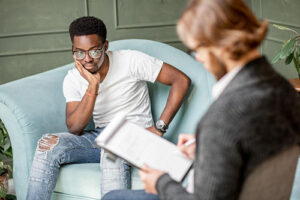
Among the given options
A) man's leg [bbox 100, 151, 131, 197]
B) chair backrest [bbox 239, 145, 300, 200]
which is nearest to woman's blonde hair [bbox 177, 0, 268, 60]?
chair backrest [bbox 239, 145, 300, 200]

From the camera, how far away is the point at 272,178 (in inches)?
44.6

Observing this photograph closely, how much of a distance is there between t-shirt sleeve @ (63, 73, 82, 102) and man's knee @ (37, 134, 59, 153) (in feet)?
0.67

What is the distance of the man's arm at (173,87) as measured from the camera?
2248mm

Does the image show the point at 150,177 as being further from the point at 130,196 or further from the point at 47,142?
the point at 47,142

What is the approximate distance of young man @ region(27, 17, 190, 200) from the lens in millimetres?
2127

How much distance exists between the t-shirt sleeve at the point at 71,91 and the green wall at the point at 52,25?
1292 mm

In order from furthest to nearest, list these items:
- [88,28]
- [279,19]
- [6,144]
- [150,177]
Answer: [279,19], [6,144], [88,28], [150,177]

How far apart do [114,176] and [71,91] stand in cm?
52

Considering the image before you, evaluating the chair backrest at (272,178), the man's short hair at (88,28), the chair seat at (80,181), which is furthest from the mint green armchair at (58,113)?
the chair backrest at (272,178)

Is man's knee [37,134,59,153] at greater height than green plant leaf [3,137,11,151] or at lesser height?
greater

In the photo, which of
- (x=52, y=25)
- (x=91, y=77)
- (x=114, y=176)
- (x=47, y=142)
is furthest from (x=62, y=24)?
(x=114, y=176)

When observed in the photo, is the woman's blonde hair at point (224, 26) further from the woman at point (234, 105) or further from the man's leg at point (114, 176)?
the man's leg at point (114, 176)

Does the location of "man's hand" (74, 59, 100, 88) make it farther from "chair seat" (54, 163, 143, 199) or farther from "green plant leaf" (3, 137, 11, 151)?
"green plant leaf" (3, 137, 11, 151)

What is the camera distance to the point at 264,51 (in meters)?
3.74
